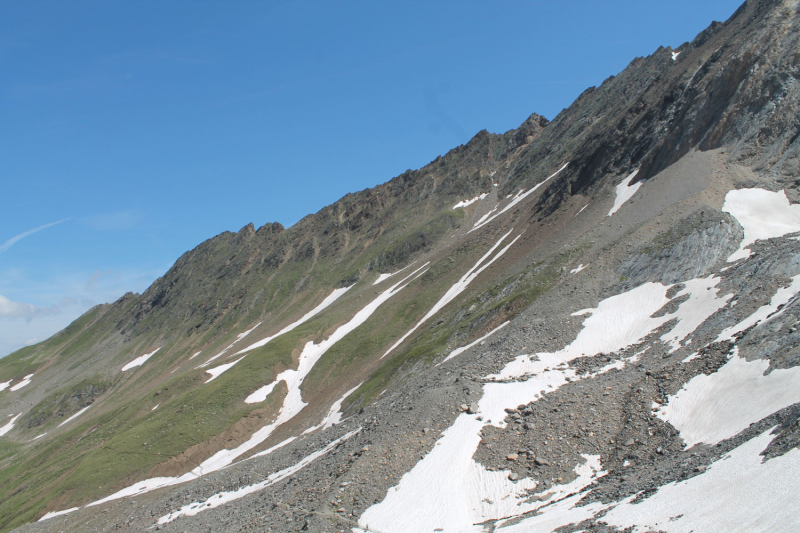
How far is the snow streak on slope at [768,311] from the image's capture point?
26609 millimetres

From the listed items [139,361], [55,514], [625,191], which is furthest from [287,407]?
[139,361]

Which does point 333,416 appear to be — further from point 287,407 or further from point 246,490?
point 287,407

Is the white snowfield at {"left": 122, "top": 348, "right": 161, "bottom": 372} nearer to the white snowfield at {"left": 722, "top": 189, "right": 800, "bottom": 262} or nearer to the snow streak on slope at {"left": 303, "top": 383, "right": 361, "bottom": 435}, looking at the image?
the snow streak on slope at {"left": 303, "top": 383, "right": 361, "bottom": 435}

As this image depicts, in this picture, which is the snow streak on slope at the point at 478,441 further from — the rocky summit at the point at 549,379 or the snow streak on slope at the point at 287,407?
the snow streak on slope at the point at 287,407

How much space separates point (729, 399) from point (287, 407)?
192ft

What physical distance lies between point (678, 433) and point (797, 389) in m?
4.99

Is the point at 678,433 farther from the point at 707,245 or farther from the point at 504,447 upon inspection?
the point at 707,245

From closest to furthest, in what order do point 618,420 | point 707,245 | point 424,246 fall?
1. point 618,420
2. point 707,245
3. point 424,246

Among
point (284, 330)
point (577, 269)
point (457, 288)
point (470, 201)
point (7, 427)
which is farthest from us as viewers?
point (470, 201)

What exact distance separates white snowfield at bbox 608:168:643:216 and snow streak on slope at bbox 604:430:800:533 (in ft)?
174

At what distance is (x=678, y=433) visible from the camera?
71.4 feet

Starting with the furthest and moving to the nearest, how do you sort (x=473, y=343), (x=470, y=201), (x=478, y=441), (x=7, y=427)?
(x=470, y=201)
(x=7, y=427)
(x=473, y=343)
(x=478, y=441)

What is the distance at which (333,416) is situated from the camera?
52.6m

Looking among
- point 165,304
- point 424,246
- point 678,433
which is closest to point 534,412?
point 678,433
